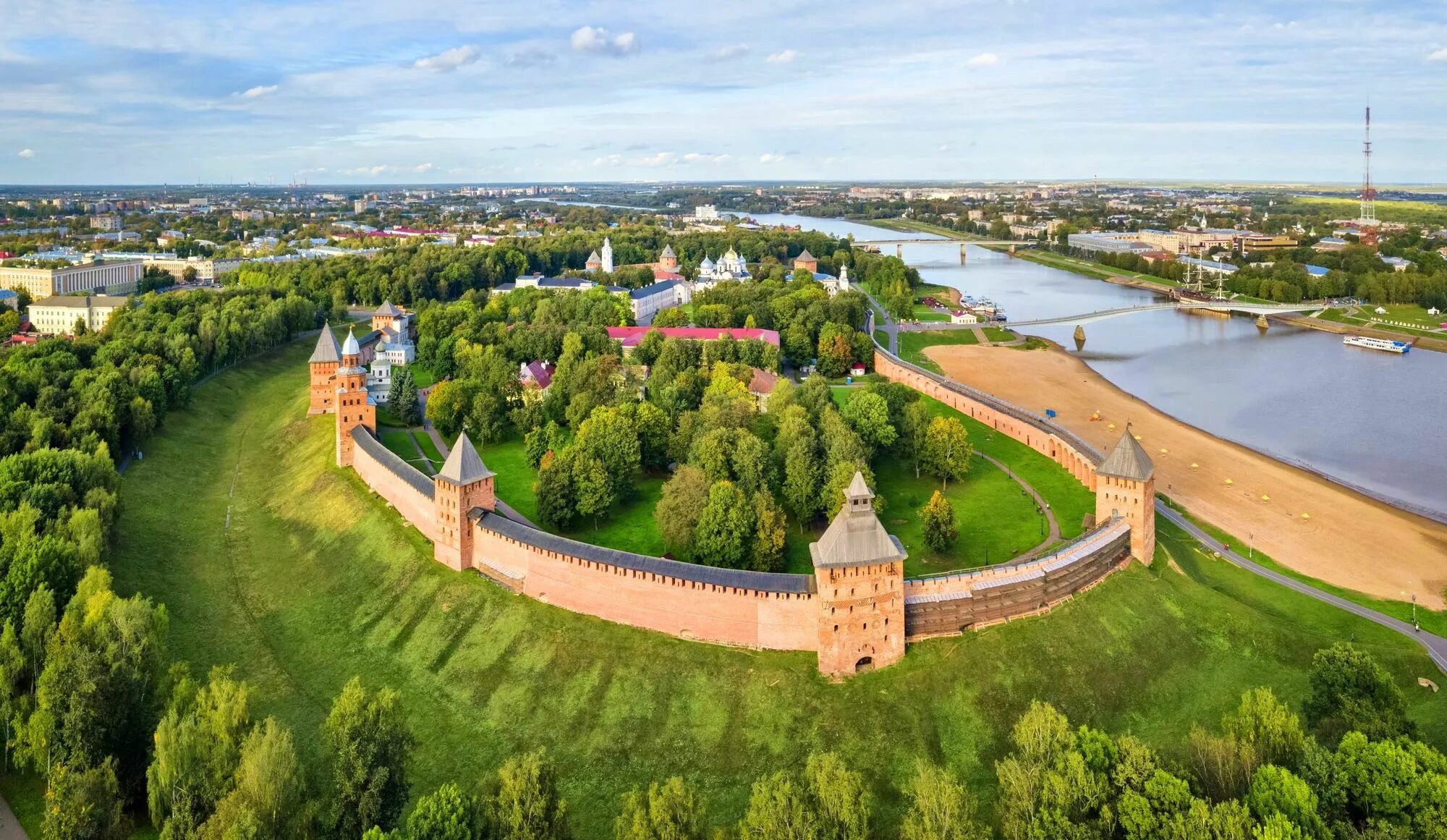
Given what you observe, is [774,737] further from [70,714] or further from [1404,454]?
[1404,454]

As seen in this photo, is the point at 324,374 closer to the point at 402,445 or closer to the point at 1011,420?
the point at 402,445

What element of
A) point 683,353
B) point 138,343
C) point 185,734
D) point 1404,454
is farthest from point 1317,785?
point 138,343

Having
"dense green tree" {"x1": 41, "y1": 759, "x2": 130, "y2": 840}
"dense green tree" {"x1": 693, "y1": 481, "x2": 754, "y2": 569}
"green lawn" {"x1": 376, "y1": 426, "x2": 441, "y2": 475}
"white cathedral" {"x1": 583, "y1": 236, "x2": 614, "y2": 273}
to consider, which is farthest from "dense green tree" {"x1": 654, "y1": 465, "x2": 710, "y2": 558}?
"white cathedral" {"x1": 583, "y1": 236, "x2": 614, "y2": 273}

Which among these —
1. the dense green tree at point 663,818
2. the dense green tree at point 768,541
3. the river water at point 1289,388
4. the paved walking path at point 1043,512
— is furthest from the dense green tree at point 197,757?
the river water at point 1289,388

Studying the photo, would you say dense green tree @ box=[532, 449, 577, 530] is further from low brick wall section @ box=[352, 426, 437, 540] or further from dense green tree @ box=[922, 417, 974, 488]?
dense green tree @ box=[922, 417, 974, 488]

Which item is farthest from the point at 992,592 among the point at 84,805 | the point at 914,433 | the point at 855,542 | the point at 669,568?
the point at 84,805

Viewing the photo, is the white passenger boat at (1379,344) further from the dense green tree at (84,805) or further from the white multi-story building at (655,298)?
the dense green tree at (84,805)
